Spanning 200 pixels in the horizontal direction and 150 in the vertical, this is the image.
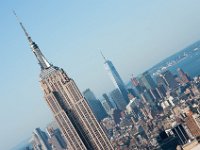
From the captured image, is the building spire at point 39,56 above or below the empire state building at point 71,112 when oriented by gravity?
above

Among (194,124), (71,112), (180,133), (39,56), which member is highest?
(39,56)

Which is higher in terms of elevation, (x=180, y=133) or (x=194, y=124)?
(x=194, y=124)

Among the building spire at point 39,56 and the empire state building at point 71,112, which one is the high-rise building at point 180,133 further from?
the building spire at point 39,56

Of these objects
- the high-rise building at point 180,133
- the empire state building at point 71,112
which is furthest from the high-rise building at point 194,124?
the empire state building at point 71,112

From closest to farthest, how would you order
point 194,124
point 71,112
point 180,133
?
point 71,112
point 180,133
point 194,124

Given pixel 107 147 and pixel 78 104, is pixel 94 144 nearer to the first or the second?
pixel 107 147

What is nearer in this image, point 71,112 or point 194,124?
point 71,112

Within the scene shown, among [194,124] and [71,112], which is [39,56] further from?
[194,124]

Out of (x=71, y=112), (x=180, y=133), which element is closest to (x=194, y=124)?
(x=180, y=133)

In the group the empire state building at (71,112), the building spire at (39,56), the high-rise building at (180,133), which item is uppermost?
the building spire at (39,56)
